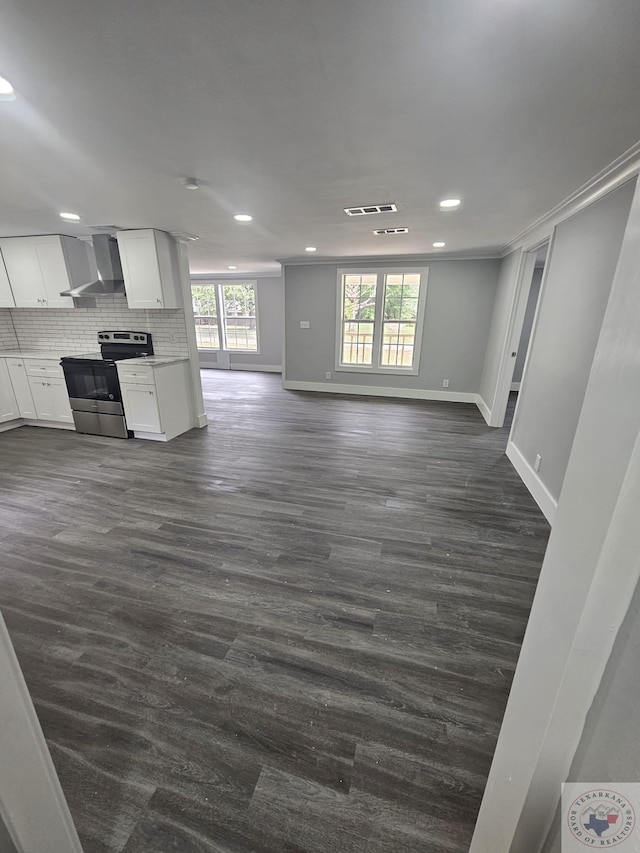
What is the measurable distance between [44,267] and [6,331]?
1414mm

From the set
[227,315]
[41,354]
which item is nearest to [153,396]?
[41,354]

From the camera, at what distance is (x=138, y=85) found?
4.57 ft

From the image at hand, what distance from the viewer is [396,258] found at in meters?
5.78

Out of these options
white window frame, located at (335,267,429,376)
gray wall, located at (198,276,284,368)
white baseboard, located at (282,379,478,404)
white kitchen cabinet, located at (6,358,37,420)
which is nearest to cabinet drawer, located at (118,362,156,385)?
white kitchen cabinet, located at (6,358,37,420)

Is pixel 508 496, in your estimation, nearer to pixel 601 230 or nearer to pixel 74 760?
pixel 601 230

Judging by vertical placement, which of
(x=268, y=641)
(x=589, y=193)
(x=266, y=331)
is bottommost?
(x=268, y=641)

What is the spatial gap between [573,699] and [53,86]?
2505 mm

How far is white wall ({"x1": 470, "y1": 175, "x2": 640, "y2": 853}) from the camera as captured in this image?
Answer: 446 millimetres

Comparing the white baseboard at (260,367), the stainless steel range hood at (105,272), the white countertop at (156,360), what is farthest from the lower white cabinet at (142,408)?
the white baseboard at (260,367)

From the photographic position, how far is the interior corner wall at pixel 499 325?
4.51 metres

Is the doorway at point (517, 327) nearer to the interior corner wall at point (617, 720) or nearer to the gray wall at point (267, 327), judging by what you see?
the interior corner wall at point (617, 720)

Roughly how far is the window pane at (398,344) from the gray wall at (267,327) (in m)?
2.75

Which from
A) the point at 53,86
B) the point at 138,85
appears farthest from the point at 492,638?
the point at 53,86

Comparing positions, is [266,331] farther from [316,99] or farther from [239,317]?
[316,99]
